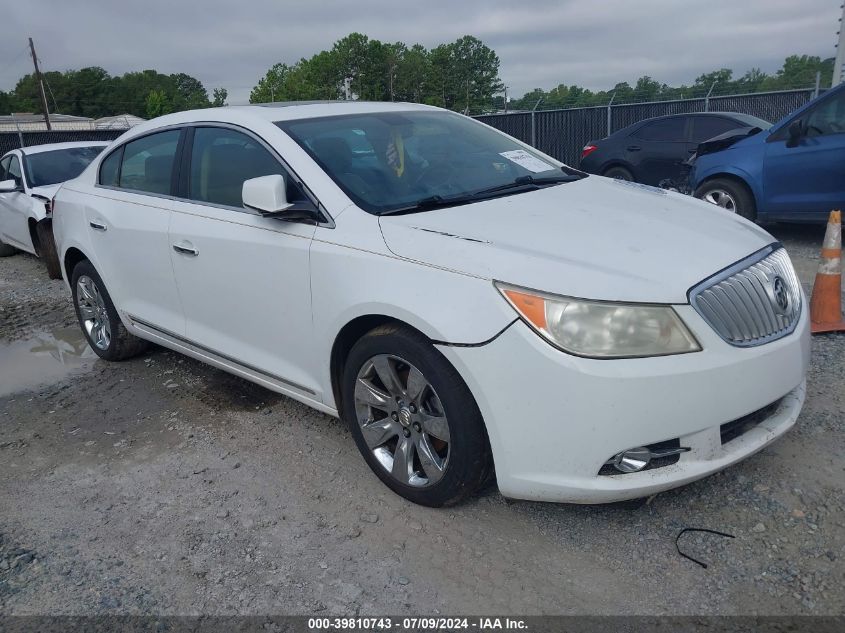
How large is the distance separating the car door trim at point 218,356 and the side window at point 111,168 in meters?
0.92

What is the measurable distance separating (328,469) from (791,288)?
7.26ft

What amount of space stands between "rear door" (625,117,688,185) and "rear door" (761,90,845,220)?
3.05 meters

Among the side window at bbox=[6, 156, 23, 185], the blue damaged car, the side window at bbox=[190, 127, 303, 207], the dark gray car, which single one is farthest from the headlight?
the side window at bbox=[6, 156, 23, 185]

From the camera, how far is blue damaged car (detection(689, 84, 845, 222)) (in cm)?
708

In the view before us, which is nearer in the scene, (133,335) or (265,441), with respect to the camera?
(265,441)

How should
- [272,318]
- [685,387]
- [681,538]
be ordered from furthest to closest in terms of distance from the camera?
[272,318], [681,538], [685,387]

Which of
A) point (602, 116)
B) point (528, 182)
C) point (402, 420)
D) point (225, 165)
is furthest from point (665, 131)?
point (402, 420)

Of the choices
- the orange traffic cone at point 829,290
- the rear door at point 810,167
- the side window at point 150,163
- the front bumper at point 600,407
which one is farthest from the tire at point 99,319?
the rear door at point 810,167

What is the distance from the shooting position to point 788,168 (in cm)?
739

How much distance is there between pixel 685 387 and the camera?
8.02 feet

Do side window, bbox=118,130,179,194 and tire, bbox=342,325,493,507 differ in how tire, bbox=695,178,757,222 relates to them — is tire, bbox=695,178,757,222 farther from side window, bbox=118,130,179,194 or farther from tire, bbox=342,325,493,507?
tire, bbox=342,325,493,507

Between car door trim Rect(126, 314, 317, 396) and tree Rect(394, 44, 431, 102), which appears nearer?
car door trim Rect(126, 314, 317, 396)

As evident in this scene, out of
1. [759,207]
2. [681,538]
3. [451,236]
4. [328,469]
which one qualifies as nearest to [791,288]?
[681,538]

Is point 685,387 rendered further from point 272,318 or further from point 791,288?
point 272,318
